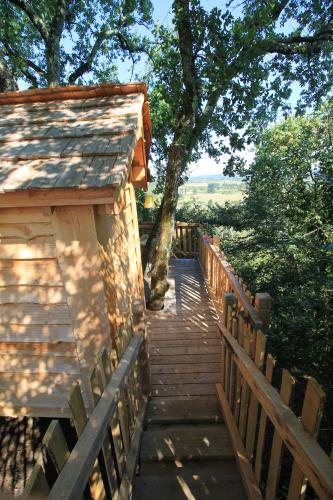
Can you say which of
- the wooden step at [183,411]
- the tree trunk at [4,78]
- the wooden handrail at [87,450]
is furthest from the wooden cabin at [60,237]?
the tree trunk at [4,78]

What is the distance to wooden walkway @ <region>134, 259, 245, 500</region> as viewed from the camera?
98.0 inches

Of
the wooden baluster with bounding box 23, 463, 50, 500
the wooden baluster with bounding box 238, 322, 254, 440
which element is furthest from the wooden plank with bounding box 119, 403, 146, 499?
the wooden baluster with bounding box 23, 463, 50, 500

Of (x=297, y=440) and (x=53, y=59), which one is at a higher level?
(x=53, y=59)

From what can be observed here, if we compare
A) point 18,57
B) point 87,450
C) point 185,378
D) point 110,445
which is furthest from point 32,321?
point 18,57

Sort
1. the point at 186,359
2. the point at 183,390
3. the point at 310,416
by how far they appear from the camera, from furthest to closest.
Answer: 1. the point at 186,359
2. the point at 183,390
3. the point at 310,416

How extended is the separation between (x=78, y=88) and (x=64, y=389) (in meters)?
4.11

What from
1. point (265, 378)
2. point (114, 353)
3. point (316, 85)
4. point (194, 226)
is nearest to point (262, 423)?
point (265, 378)

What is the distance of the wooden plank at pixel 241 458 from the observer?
220cm

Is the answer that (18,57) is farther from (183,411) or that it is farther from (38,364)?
(183,411)

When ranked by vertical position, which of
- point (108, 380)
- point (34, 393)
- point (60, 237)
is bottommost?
point (34, 393)

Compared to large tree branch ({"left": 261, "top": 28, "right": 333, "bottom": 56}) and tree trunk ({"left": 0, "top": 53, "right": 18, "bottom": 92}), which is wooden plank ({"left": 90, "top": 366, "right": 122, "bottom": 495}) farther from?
large tree branch ({"left": 261, "top": 28, "right": 333, "bottom": 56})

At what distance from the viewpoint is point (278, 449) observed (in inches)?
68.1

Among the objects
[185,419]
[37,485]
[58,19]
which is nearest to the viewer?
[37,485]

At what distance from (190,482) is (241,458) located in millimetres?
536
